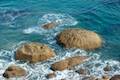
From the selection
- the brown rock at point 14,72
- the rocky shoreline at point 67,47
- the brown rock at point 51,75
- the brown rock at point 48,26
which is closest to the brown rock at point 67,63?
the rocky shoreline at point 67,47

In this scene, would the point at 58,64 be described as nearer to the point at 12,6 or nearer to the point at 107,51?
the point at 107,51

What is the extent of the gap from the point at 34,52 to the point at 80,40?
4196 millimetres

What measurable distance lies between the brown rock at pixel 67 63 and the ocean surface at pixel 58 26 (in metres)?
0.47

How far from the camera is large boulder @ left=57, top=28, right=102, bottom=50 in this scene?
32.9 meters

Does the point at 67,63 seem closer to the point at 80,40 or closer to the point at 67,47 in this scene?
the point at 67,47

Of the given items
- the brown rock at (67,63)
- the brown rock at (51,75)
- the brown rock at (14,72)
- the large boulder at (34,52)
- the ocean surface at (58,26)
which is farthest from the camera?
the large boulder at (34,52)

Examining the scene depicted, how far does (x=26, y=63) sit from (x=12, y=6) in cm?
1215

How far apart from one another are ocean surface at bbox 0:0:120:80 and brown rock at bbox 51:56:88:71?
471 mm

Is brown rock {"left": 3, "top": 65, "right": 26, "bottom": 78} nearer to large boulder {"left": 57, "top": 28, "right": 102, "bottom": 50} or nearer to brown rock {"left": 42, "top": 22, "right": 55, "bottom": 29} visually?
large boulder {"left": 57, "top": 28, "right": 102, "bottom": 50}

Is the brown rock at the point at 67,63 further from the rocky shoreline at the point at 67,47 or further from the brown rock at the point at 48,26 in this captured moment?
the brown rock at the point at 48,26

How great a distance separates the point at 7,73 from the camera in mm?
29453

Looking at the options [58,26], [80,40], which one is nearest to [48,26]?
[58,26]

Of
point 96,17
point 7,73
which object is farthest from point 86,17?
point 7,73

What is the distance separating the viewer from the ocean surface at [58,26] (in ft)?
101
